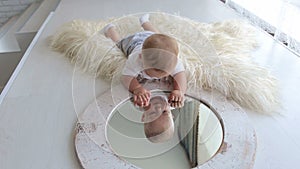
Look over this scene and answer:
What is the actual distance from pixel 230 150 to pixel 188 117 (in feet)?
0.63

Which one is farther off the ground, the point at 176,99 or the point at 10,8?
the point at 176,99

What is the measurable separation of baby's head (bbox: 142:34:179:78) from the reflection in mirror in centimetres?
11

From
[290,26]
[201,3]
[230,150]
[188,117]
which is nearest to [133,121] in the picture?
[188,117]

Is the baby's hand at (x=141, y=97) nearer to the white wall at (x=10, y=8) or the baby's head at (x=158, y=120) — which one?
the baby's head at (x=158, y=120)

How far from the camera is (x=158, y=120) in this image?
85 cm

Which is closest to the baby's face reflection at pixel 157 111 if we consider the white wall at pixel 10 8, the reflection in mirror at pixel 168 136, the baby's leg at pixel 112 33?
the reflection in mirror at pixel 168 136

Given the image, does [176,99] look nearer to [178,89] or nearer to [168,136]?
[178,89]

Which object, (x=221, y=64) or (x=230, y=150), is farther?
(x=221, y=64)

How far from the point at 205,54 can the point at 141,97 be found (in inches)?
12.1

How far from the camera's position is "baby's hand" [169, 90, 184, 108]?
35.5 inches

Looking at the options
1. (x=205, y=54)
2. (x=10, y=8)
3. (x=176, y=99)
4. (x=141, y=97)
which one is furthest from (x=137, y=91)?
(x=10, y=8)

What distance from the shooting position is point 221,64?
1.01 metres

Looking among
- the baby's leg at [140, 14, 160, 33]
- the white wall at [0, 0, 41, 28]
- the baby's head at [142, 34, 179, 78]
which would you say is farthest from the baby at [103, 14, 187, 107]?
the white wall at [0, 0, 41, 28]

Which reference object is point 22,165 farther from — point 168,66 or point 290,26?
point 290,26
